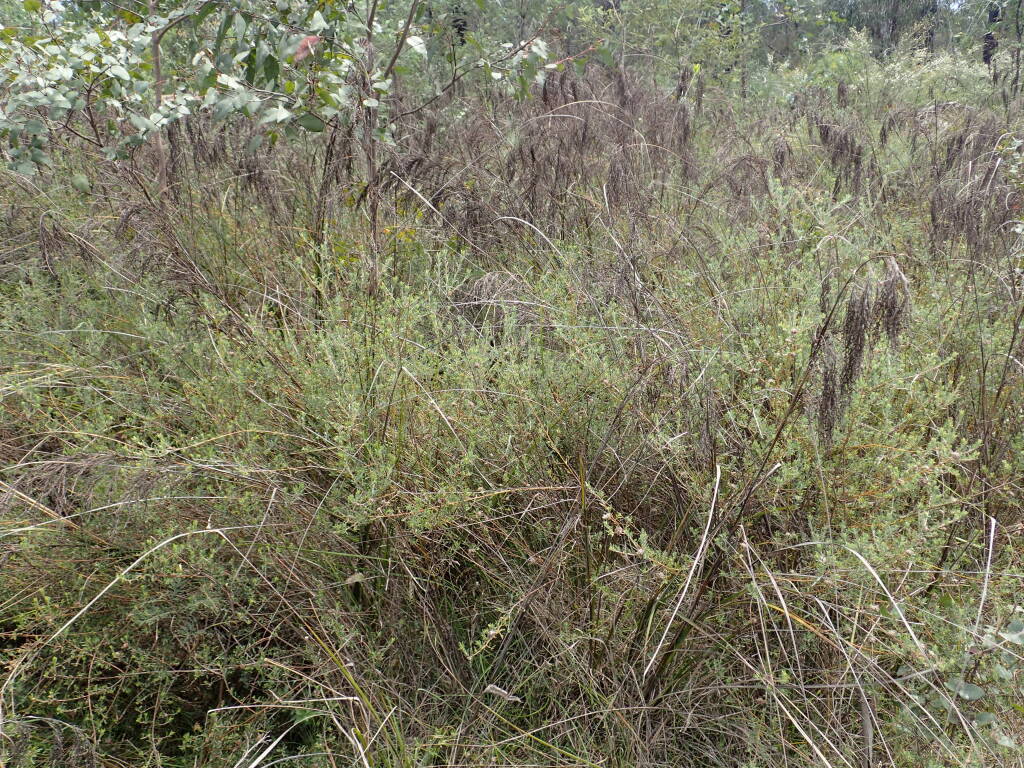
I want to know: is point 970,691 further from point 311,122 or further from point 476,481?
point 311,122

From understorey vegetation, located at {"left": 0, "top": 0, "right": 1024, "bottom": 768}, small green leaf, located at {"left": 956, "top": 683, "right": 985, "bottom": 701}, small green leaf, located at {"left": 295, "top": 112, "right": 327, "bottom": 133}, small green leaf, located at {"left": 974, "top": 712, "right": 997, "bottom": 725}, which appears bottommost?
small green leaf, located at {"left": 974, "top": 712, "right": 997, "bottom": 725}

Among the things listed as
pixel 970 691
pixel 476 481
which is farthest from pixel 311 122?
pixel 970 691

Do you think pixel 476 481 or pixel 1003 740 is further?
pixel 476 481

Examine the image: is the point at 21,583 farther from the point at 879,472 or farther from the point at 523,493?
the point at 879,472

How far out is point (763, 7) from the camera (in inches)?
426

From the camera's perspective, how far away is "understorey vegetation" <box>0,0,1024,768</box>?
142cm

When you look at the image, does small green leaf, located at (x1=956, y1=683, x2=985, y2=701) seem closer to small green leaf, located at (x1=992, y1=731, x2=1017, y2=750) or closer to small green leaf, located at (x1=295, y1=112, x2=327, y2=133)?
small green leaf, located at (x1=992, y1=731, x2=1017, y2=750)

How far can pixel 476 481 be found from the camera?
1778 millimetres

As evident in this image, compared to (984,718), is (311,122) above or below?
above

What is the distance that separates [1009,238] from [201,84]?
2.87m

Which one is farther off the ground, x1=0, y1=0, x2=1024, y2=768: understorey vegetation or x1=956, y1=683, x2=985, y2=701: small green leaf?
x1=0, y1=0, x2=1024, y2=768: understorey vegetation

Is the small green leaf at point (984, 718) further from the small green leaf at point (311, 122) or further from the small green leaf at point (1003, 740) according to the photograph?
the small green leaf at point (311, 122)

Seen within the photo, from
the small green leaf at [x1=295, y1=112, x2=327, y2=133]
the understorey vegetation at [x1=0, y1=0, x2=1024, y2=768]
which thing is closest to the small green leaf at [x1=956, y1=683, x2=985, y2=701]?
the understorey vegetation at [x1=0, y1=0, x2=1024, y2=768]

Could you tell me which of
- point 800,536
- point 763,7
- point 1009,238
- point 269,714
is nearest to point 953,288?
point 1009,238
